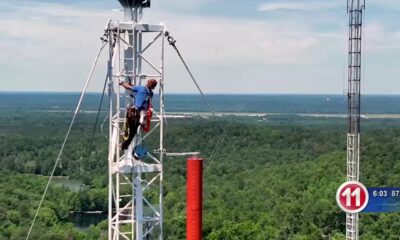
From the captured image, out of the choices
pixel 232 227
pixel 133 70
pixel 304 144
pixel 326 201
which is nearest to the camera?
pixel 133 70

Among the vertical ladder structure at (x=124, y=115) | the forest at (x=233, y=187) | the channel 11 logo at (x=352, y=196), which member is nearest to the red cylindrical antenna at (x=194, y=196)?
the vertical ladder structure at (x=124, y=115)

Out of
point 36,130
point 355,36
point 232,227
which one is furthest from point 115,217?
point 36,130

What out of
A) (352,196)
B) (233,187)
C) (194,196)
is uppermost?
(194,196)

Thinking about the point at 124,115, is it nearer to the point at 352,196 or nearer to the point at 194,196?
the point at 194,196

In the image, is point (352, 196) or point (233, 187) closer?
point (352, 196)

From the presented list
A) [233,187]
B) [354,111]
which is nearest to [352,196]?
[354,111]

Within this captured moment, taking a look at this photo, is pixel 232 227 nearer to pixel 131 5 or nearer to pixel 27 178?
pixel 131 5
